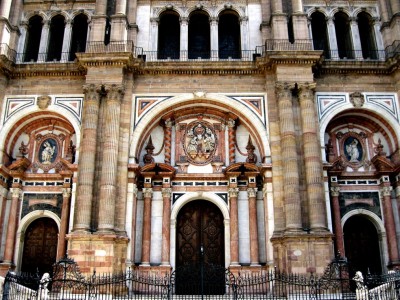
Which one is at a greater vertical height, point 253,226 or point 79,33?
point 79,33

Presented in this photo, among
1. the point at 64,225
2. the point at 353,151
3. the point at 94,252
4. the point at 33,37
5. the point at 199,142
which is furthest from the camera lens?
the point at 33,37

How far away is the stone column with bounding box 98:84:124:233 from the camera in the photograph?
2077 cm

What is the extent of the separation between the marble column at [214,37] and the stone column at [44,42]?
8537 mm

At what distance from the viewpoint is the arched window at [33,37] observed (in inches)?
1026

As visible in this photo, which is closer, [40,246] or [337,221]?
[337,221]

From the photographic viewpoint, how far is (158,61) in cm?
2397

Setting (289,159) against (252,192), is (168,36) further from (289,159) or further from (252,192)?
(289,159)

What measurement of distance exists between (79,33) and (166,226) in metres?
11.7

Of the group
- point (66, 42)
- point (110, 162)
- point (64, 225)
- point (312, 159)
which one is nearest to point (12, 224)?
point (64, 225)

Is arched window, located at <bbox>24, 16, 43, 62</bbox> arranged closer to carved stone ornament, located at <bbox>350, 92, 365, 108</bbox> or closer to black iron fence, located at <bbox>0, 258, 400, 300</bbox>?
black iron fence, located at <bbox>0, 258, 400, 300</bbox>

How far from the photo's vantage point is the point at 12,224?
22750mm

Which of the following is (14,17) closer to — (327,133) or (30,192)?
(30,192)

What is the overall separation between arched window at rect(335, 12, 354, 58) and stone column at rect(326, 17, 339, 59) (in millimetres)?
833

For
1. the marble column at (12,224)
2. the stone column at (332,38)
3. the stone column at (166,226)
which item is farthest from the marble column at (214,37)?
the marble column at (12,224)
